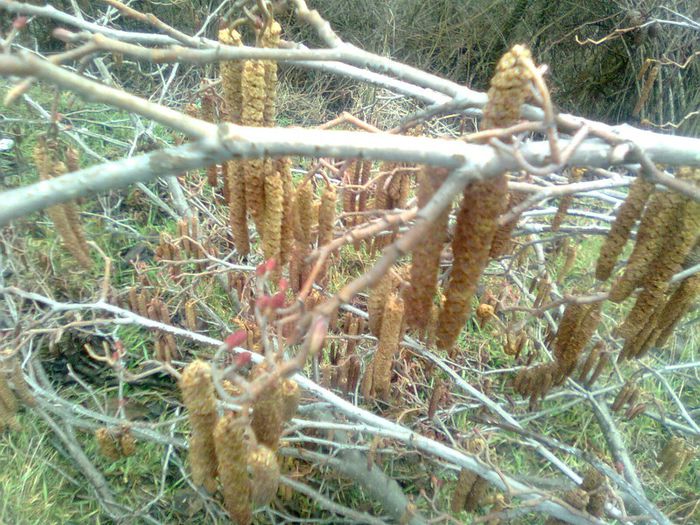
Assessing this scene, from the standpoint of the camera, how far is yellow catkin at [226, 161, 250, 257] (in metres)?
1.27

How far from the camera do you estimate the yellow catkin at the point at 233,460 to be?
1013 millimetres

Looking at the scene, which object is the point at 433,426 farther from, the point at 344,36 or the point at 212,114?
the point at 344,36

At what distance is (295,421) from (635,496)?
1393mm

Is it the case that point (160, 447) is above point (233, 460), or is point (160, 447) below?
below

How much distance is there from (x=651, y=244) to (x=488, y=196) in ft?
1.65

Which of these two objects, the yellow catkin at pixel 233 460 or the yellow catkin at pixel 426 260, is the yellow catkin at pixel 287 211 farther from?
the yellow catkin at pixel 233 460

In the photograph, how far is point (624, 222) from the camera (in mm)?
1223

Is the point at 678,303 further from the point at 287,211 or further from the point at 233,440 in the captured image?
the point at 233,440

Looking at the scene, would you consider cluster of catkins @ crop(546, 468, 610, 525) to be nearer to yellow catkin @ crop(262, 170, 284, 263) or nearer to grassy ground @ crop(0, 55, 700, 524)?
grassy ground @ crop(0, 55, 700, 524)

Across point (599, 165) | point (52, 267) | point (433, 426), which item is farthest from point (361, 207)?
point (52, 267)

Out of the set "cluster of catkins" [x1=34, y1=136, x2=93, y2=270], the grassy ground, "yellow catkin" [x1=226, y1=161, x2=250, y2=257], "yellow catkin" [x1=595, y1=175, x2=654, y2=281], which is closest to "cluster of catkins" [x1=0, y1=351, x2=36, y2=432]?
the grassy ground

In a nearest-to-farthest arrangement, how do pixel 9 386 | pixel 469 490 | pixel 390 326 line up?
pixel 390 326
pixel 469 490
pixel 9 386

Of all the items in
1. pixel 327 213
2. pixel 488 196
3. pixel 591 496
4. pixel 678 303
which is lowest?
pixel 591 496

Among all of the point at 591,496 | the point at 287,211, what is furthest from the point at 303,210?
the point at 591,496
